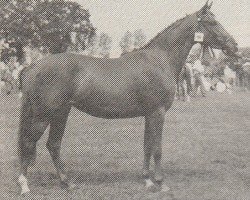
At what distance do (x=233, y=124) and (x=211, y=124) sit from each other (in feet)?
2.41

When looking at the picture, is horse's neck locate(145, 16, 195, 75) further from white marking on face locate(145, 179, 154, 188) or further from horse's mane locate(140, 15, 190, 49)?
white marking on face locate(145, 179, 154, 188)

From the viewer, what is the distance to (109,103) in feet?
26.1

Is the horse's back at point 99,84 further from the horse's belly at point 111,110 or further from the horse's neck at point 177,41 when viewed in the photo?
the horse's neck at point 177,41

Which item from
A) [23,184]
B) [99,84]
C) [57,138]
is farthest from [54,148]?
[99,84]

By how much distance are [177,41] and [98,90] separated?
1.69m

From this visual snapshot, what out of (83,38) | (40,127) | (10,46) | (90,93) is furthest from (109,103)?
(83,38)

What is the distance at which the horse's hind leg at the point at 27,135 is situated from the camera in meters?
7.80

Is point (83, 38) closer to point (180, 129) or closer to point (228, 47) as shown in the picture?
point (180, 129)

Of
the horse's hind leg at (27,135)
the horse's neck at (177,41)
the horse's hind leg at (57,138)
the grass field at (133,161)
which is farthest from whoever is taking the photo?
the horse's neck at (177,41)

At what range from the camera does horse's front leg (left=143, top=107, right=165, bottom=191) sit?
26.3 feet

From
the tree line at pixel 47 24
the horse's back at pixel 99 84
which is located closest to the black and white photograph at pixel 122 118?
the horse's back at pixel 99 84

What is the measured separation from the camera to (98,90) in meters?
7.91

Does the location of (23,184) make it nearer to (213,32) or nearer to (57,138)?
(57,138)

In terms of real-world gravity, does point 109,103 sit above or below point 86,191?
above
